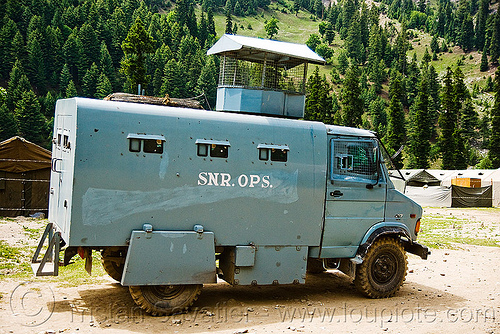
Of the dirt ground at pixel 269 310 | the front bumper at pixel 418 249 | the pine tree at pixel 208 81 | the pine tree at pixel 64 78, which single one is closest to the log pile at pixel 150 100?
the dirt ground at pixel 269 310

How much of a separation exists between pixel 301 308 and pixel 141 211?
362 centimetres

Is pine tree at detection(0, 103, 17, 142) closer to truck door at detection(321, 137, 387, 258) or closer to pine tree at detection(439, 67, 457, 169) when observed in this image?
pine tree at detection(439, 67, 457, 169)

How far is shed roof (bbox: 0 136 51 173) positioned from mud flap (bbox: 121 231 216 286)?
14.1 metres

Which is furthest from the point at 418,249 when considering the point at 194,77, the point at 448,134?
the point at 194,77

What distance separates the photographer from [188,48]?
516ft

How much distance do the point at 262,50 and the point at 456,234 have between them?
1526 centimetres

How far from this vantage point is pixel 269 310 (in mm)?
9461

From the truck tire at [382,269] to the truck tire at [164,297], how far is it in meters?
3.55

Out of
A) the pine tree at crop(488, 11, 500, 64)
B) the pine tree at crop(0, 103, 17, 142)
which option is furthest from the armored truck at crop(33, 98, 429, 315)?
the pine tree at crop(488, 11, 500, 64)

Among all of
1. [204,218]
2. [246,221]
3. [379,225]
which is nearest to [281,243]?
[246,221]

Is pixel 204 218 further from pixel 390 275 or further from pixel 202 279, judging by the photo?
pixel 390 275

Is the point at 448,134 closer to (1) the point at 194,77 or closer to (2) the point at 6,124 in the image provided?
(2) the point at 6,124

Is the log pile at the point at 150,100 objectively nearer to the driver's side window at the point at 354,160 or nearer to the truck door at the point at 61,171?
the truck door at the point at 61,171

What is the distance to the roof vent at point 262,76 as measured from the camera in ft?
36.5
